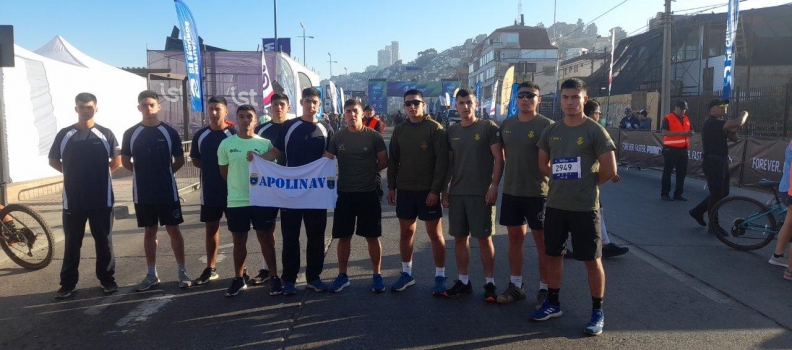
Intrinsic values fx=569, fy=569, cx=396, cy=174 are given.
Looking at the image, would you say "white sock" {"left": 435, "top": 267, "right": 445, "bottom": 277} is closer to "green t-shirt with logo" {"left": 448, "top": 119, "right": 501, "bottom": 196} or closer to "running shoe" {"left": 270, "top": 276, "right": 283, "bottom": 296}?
"green t-shirt with logo" {"left": 448, "top": 119, "right": 501, "bottom": 196}

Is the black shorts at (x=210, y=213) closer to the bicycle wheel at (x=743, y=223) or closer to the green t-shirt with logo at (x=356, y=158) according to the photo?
the green t-shirt with logo at (x=356, y=158)

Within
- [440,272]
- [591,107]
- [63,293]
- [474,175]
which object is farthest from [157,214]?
[591,107]

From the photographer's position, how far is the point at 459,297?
517cm

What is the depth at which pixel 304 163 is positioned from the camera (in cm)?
538

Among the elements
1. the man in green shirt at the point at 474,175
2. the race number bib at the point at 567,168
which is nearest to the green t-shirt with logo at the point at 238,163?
the man in green shirt at the point at 474,175

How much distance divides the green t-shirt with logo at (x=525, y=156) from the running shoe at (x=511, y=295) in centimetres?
85

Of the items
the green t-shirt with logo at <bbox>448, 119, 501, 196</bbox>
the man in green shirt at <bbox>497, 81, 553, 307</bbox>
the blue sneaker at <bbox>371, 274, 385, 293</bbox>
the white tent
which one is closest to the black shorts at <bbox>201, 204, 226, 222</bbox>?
the blue sneaker at <bbox>371, 274, 385, 293</bbox>

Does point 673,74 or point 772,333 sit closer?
point 772,333

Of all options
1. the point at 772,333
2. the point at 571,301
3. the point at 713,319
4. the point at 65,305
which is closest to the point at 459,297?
the point at 571,301

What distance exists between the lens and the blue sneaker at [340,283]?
5.37m

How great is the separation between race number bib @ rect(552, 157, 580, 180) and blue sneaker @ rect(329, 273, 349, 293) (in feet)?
7.55

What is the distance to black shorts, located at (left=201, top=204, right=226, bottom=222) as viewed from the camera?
5613 mm

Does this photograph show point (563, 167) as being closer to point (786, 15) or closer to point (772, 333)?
point (772, 333)

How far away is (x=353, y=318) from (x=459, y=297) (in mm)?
1061
